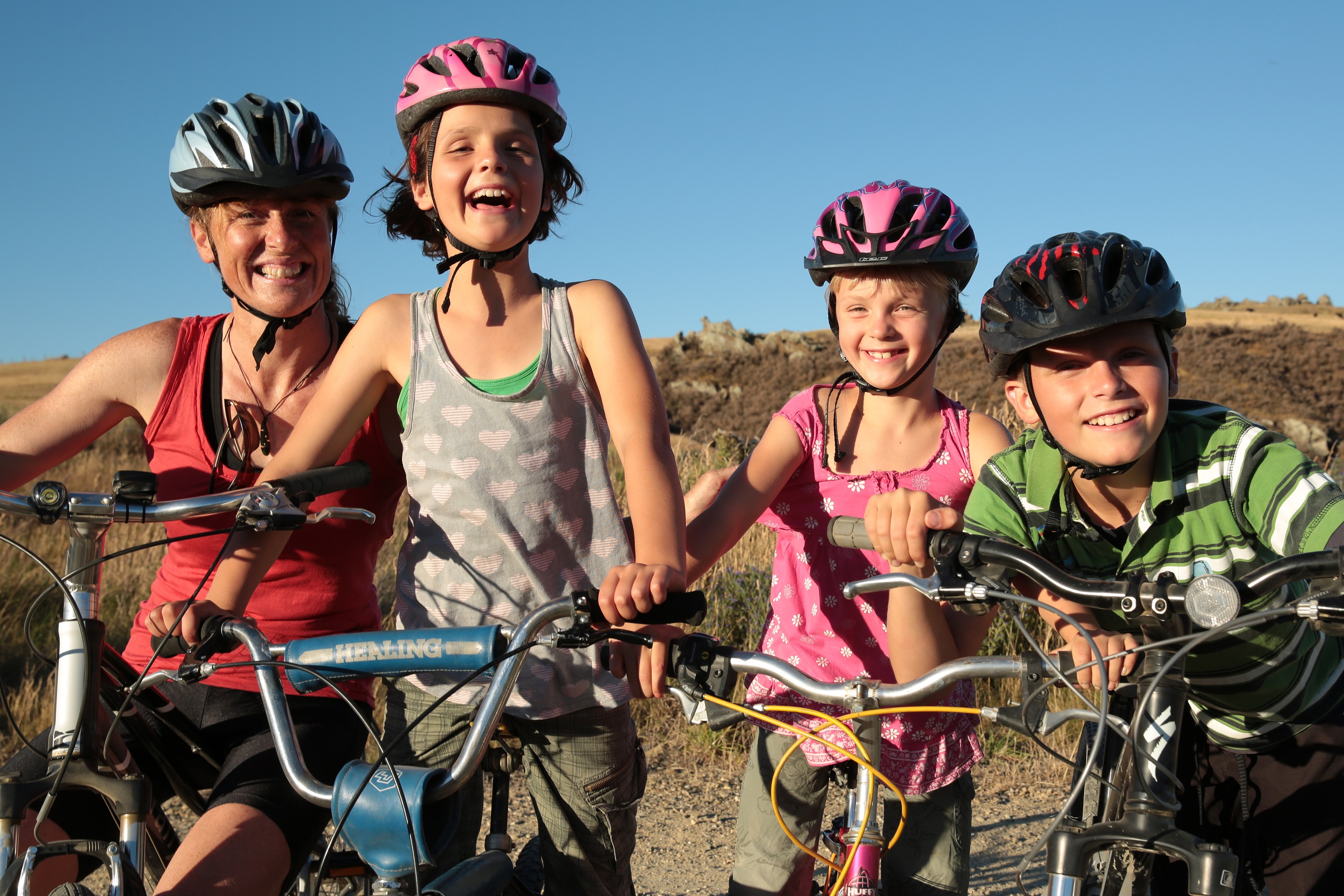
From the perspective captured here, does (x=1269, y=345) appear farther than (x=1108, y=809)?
Yes

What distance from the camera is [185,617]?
8.48 ft

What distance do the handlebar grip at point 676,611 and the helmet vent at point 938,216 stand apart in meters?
1.65

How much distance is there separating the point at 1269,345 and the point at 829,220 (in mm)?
28671

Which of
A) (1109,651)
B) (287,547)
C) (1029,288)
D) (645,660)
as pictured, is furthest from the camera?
(287,547)

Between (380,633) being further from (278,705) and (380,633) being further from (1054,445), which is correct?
(1054,445)

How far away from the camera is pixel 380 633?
229cm

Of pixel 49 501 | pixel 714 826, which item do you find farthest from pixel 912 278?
pixel 714 826

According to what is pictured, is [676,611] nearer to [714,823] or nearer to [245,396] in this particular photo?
[245,396]

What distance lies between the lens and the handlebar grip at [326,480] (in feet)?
8.66

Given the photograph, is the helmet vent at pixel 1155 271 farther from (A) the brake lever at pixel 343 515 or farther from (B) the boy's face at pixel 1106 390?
(A) the brake lever at pixel 343 515

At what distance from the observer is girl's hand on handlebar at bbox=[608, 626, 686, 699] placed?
2.28 meters

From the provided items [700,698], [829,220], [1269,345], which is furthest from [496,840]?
[1269,345]

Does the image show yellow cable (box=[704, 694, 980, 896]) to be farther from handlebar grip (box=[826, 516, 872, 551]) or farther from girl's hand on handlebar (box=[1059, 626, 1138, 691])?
handlebar grip (box=[826, 516, 872, 551])

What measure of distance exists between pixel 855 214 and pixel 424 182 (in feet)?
4.40
